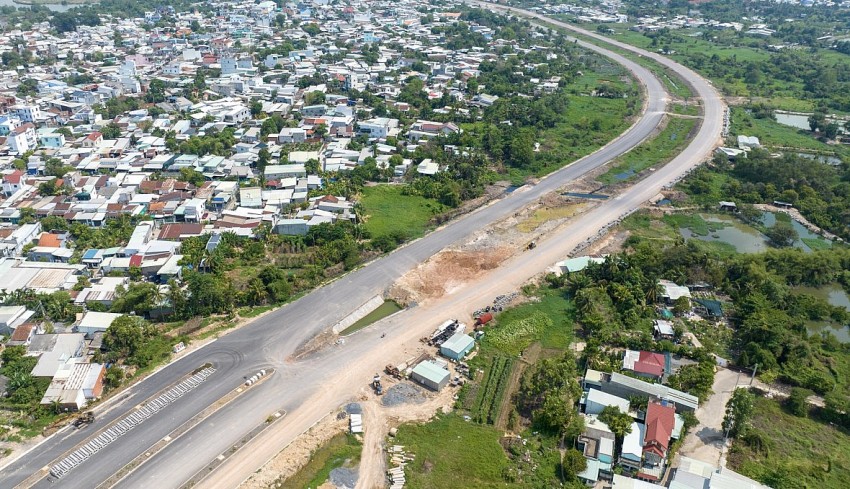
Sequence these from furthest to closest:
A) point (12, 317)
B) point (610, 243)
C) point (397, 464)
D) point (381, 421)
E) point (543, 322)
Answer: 1. point (610, 243)
2. point (543, 322)
3. point (12, 317)
4. point (381, 421)
5. point (397, 464)

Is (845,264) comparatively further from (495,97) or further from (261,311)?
(495,97)

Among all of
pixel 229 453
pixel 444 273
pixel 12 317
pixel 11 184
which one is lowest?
pixel 229 453

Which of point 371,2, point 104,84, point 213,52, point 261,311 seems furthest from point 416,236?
point 371,2

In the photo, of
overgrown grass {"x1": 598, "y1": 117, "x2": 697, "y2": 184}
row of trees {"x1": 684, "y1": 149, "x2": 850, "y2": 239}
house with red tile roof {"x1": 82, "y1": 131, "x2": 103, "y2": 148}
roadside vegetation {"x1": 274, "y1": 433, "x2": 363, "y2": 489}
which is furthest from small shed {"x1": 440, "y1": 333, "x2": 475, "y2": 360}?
house with red tile roof {"x1": 82, "y1": 131, "x2": 103, "y2": 148}

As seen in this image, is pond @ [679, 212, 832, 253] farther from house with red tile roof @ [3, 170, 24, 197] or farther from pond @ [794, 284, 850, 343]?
house with red tile roof @ [3, 170, 24, 197]

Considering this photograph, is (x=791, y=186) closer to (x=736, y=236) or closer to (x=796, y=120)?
(x=736, y=236)

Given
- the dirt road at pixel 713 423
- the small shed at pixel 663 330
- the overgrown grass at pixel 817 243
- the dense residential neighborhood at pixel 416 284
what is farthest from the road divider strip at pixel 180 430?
the overgrown grass at pixel 817 243

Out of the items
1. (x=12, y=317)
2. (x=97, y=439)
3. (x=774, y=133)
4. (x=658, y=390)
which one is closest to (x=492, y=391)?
(x=658, y=390)

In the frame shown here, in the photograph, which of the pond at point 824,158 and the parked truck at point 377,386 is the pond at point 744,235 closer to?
the pond at point 824,158
